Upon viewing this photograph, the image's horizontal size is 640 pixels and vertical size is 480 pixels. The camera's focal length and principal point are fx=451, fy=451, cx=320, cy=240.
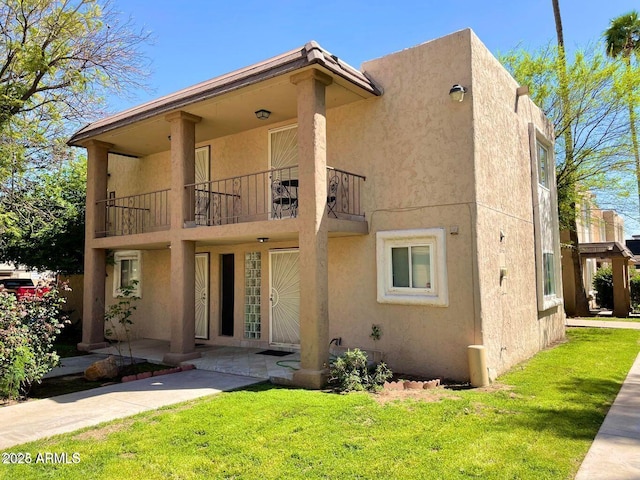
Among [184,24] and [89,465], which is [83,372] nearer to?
[89,465]

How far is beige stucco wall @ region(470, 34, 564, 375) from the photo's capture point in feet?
29.4

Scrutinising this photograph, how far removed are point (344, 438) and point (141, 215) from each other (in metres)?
11.9

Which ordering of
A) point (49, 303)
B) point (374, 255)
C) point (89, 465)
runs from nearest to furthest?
point (89, 465) → point (49, 303) → point (374, 255)

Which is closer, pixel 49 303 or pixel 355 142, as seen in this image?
pixel 49 303

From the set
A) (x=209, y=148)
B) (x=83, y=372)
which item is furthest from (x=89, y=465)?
(x=209, y=148)

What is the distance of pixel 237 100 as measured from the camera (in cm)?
1002

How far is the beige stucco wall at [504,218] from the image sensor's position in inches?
353

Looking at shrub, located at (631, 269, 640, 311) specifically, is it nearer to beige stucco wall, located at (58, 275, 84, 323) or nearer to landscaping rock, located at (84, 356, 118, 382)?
landscaping rock, located at (84, 356, 118, 382)

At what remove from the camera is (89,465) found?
480 centimetres

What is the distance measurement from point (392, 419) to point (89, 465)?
3661 millimetres

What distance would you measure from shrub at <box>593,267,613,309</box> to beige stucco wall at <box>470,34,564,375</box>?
50.9 ft

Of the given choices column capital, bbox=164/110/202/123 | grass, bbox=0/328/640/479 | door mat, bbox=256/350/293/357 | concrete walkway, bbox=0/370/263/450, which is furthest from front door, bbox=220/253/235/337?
grass, bbox=0/328/640/479

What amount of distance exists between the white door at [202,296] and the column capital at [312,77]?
6.47 metres

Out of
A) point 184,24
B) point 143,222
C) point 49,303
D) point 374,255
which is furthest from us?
point 143,222
